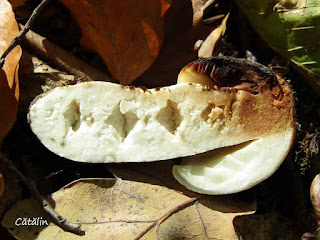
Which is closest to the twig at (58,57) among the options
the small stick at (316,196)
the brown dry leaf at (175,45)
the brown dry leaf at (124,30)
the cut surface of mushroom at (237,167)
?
the brown dry leaf at (124,30)

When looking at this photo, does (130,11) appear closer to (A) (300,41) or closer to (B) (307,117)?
(A) (300,41)

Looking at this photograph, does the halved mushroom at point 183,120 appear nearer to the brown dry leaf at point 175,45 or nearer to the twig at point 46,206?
the twig at point 46,206

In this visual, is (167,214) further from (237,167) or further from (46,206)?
(46,206)

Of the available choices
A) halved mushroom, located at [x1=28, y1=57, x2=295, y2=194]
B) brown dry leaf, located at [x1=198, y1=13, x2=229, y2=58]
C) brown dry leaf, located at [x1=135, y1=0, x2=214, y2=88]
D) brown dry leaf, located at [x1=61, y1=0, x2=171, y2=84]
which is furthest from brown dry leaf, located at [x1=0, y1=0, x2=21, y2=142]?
brown dry leaf, located at [x1=198, y1=13, x2=229, y2=58]

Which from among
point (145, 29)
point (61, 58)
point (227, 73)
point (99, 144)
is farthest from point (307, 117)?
point (61, 58)

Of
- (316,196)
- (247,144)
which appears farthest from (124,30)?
(316,196)

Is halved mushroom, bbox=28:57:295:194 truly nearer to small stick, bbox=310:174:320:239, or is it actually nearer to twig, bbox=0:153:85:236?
twig, bbox=0:153:85:236
